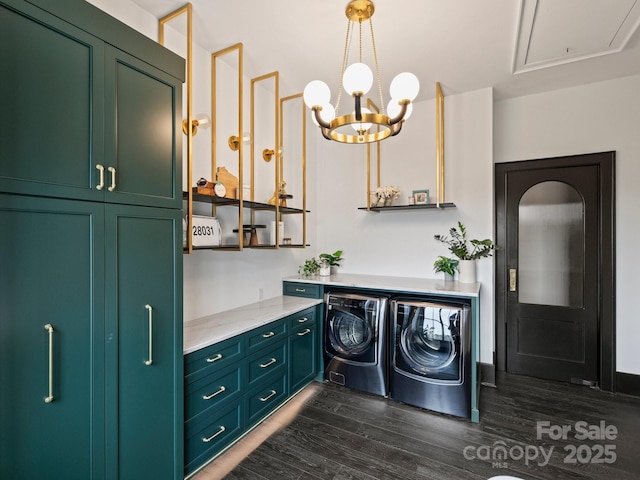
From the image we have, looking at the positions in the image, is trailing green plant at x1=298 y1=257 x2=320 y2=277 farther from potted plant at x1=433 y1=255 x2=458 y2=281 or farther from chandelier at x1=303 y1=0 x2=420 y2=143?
chandelier at x1=303 y1=0 x2=420 y2=143

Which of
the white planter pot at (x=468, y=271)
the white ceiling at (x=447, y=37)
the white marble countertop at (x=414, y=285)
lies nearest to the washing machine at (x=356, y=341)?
the white marble countertop at (x=414, y=285)

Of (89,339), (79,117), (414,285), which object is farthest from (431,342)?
(79,117)

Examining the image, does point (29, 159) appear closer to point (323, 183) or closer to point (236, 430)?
point (236, 430)

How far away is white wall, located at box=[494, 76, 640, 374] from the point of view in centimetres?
295

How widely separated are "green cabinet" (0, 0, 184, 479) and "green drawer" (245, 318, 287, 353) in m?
0.63

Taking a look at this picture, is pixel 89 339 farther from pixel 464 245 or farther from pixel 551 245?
pixel 551 245

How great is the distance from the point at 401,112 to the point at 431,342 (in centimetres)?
187

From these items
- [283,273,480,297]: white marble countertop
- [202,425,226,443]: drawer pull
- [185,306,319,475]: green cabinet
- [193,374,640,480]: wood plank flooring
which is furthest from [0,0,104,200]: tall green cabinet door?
[283,273,480,297]: white marble countertop

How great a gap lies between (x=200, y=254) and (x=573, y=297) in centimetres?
361

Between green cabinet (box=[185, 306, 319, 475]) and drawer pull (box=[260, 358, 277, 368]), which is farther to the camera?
drawer pull (box=[260, 358, 277, 368])

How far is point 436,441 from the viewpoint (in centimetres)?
225

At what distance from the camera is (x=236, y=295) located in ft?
9.21

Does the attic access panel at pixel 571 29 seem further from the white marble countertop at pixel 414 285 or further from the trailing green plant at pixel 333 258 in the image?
the trailing green plant at pixel 333 258

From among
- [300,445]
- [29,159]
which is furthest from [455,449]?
[29,159]
